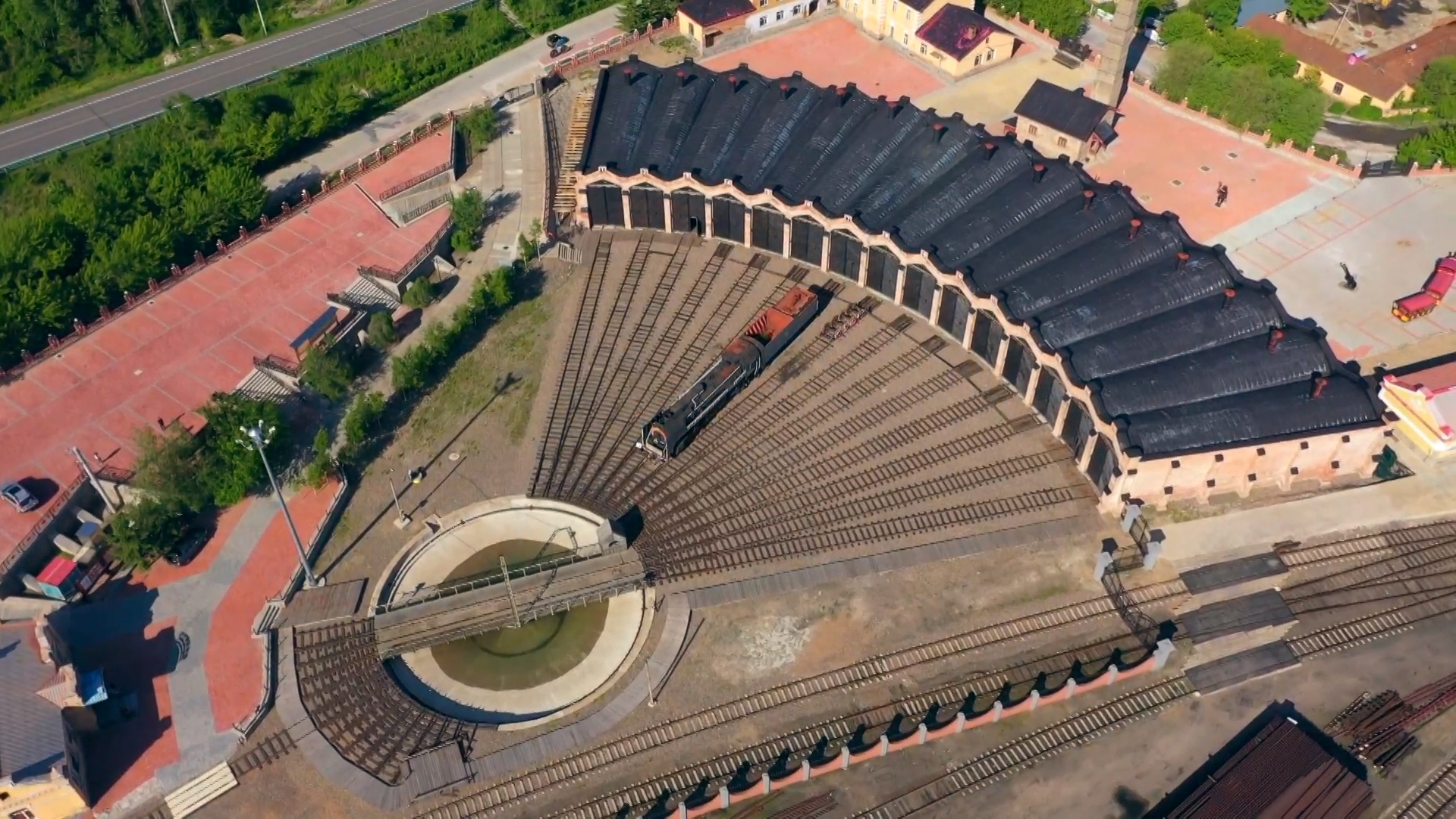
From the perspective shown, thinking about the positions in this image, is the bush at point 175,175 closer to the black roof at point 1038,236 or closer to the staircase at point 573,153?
the staircase at point 573,153

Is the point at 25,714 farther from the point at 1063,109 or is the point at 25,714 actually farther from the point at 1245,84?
the point at 1245,84

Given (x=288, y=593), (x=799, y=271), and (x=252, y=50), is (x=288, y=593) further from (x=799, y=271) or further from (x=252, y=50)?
(x=252, y=50)

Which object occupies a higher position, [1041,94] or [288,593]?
[1041,94]

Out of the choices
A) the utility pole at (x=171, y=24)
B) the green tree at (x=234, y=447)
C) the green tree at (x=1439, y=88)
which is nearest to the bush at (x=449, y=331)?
the green tree at (x=234, y=447)

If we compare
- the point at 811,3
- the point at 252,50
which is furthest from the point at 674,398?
the point at 252,50

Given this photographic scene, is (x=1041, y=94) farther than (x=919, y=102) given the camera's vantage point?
No

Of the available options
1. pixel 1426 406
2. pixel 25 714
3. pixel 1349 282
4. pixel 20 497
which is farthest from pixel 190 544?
pixel 1349 282

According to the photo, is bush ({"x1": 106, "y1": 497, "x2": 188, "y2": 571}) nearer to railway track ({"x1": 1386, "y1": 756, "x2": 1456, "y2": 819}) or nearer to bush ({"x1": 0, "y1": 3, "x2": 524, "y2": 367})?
bush ({"x1": 0, "y1": 3, "x2": 524, "y2": 367})
